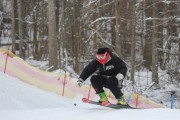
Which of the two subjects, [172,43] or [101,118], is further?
[172,43]

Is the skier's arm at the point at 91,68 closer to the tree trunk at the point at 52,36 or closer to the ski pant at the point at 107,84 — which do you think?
the ski pant at the point at 107,84

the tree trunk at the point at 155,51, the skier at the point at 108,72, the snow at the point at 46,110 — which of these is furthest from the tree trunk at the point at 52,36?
the skier at the point at 108,72

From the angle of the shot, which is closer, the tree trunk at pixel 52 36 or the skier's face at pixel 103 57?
the skier's face at pixel 103 57

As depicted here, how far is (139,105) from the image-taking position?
10930 millimetres

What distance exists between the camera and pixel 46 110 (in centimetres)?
649

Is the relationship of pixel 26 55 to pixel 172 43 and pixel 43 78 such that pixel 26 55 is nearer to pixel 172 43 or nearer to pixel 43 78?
pixel 172 43

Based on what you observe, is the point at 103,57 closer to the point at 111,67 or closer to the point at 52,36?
the point at 111,67

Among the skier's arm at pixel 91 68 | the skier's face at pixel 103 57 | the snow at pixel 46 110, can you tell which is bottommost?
the snow at pixel 46 110

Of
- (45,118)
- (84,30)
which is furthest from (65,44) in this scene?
(45,118)

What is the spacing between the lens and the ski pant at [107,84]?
6848mm

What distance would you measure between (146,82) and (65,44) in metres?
5.90

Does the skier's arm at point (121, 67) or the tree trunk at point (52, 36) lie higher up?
the tree trunk at point (52, 36)

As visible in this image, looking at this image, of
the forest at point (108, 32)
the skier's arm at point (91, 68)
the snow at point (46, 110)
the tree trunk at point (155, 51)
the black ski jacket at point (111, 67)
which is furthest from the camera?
the tree trunk at point (155, 51)

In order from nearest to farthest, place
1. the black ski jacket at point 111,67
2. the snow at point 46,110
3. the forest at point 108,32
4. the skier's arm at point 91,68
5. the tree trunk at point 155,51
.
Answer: the snow at point 46,110
the black ski jacket at point 111,67
the skier's arm at point 91,68
the forest at point 108,32
the tree trunk at point 155,51
